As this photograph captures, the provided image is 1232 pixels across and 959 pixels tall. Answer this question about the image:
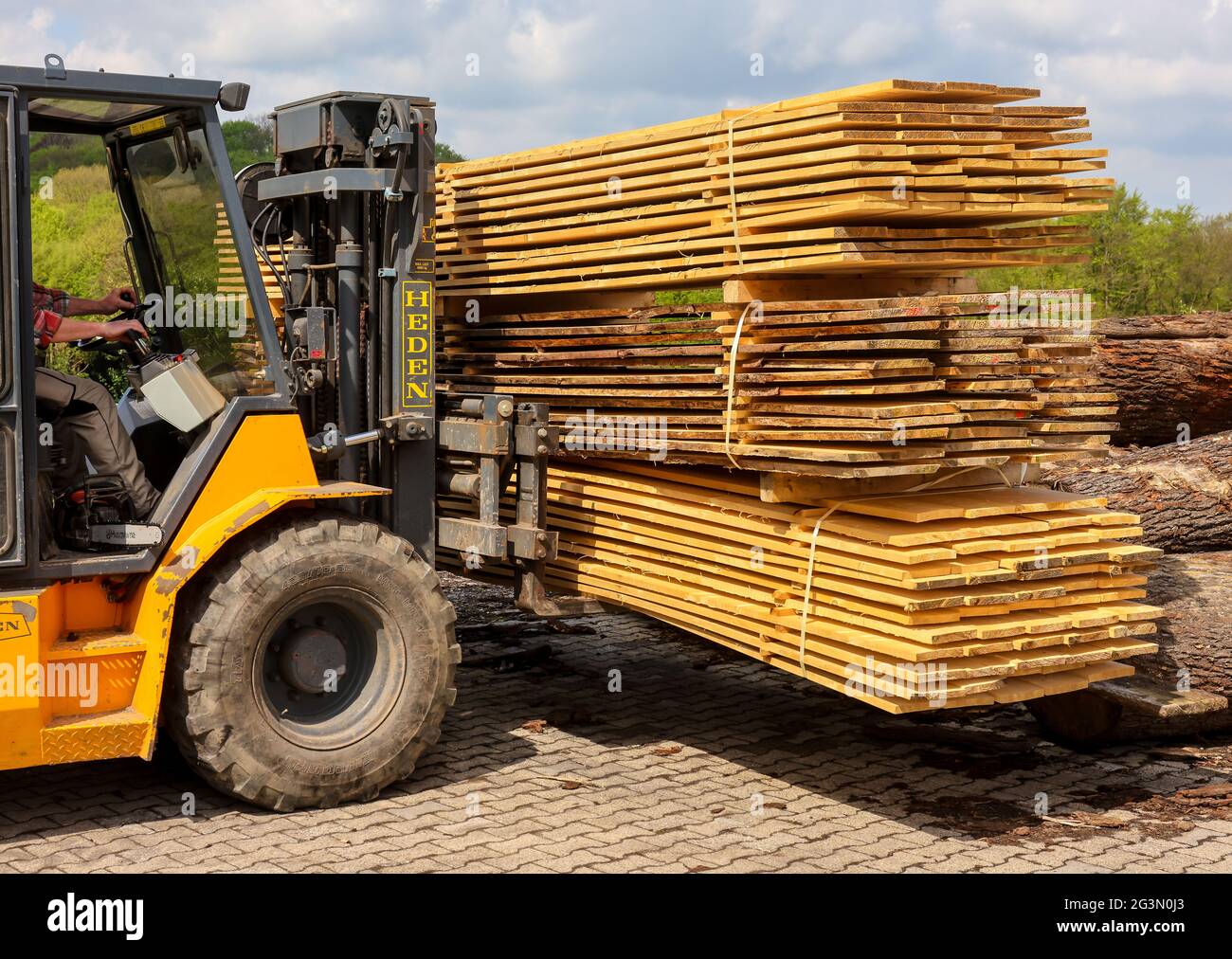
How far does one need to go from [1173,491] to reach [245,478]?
207 inches

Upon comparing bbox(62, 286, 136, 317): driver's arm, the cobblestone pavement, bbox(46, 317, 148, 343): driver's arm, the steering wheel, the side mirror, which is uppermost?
the side mirror

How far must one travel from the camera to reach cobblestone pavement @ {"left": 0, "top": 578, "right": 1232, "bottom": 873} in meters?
5.33

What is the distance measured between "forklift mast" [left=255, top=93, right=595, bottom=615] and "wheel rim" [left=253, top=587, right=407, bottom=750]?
2.45 ft

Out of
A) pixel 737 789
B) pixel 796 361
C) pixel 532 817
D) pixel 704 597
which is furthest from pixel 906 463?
pixel 532 817

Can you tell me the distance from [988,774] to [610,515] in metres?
2.19

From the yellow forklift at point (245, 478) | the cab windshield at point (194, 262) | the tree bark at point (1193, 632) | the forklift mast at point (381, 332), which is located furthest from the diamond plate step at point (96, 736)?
the tree bark at point (1193, 632)

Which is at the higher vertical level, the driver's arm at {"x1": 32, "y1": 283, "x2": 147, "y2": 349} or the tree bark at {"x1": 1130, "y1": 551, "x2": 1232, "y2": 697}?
the driver's arm at {"x1": 32, "y1": 283, "x2": 147, "y2": 349}

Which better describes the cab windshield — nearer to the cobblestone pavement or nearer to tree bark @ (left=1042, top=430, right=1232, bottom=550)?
the cobblestone pavement

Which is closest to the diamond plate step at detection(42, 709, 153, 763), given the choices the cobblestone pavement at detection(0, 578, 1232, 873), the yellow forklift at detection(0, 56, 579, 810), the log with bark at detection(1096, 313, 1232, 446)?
the yellow forklift at detection(0, 56, 579, 810)

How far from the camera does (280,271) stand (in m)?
7.11

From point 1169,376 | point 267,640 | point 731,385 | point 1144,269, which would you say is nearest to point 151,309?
point 267,640

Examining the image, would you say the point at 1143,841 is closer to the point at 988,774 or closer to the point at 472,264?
the point at 988,774

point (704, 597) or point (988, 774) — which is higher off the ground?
point (704, 597)

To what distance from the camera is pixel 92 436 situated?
5.53 m
